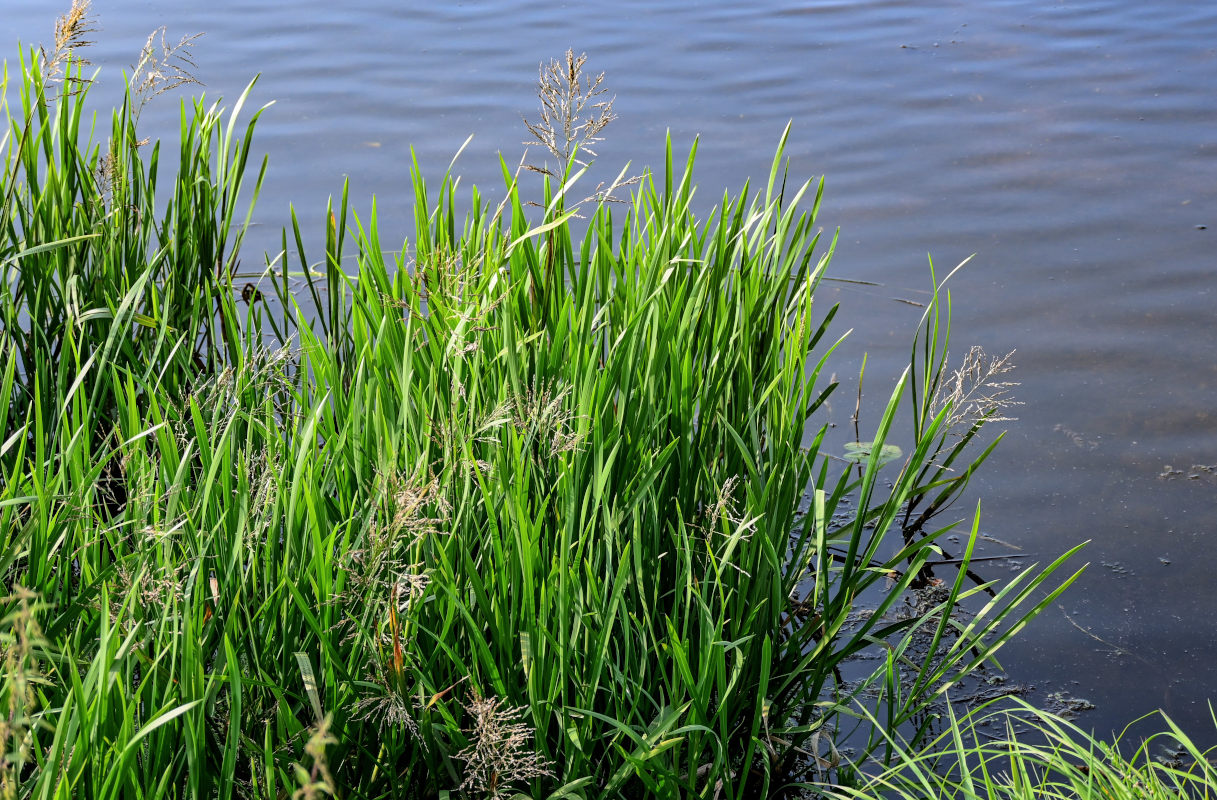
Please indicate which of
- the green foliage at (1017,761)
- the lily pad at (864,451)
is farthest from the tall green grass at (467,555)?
the lily pad at (864,451)

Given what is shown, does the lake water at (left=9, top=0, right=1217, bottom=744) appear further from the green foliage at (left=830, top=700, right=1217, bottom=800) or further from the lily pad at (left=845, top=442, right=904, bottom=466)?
the lily pad at (left=845, top=442, right=904, bottom=466)

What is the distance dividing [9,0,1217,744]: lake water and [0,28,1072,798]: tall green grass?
0.68 metres

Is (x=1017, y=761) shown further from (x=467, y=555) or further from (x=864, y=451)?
(x=864, y=451)

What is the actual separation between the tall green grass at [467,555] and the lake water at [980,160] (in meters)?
0.68

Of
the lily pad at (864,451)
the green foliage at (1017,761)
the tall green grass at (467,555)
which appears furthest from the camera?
the lily pad at (864,451)

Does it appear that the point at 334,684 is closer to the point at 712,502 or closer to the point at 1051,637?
the point at 712,502

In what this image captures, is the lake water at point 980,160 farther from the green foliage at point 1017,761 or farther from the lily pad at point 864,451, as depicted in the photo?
the lily pad at point 864,451

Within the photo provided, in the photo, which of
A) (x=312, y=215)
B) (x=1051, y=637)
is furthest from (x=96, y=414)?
(x=312, y=215)

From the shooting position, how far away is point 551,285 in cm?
199

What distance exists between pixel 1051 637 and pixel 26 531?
6.36 feet

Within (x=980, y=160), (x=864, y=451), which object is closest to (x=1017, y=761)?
(x=864, y=451)

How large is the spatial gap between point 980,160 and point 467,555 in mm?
3730

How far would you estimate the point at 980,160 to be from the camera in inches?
181

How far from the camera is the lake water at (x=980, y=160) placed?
8.77 ft
